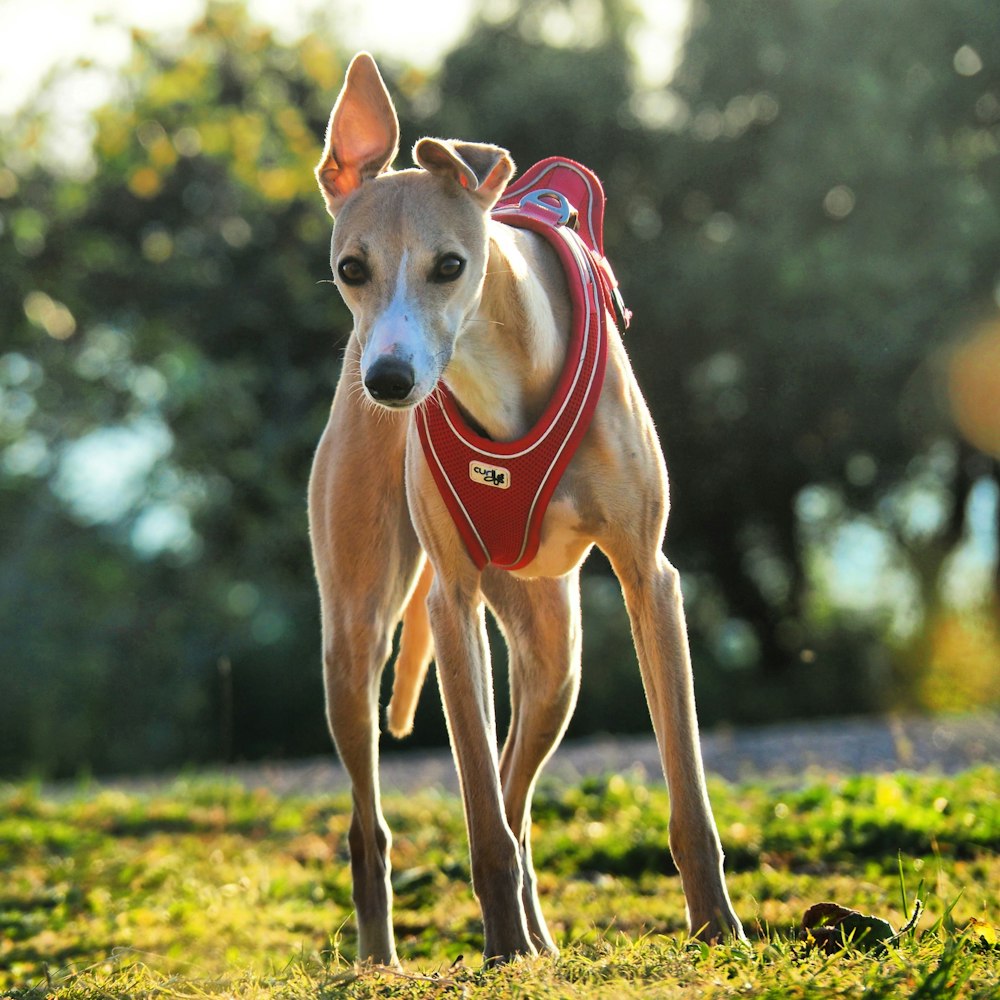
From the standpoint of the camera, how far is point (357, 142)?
13.6 ft

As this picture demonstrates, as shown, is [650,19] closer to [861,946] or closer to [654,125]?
[654,125]

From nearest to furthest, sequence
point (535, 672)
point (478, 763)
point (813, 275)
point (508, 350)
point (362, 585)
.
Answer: point (478, 763) < point (508, 350) < point (362, 585) < point (535, 672) < point (813, 275)

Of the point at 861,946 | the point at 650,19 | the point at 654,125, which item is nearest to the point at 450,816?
the point at 861,946

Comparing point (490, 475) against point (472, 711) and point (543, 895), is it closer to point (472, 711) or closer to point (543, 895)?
point (472, 711)

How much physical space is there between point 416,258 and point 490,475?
609 mm

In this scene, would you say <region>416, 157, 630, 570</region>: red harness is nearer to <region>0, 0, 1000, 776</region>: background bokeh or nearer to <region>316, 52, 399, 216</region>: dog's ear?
<region>316, 52, 399, 216</region>: dog's ear

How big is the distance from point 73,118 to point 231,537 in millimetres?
6802

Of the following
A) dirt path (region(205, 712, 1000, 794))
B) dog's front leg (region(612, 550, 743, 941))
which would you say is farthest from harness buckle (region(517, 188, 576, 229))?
dirt path (region(205, 712, 1000, 794))

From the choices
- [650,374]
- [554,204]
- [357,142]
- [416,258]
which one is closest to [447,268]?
[416,258]

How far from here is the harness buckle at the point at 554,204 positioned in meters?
4.61

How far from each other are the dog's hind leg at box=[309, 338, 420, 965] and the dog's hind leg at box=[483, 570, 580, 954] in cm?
37

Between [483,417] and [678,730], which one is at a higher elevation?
[483,417]

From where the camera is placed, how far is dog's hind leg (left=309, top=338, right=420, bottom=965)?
4.61m

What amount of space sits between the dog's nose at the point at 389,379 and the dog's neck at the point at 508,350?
1.45 feet
